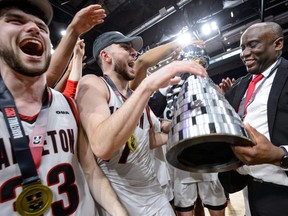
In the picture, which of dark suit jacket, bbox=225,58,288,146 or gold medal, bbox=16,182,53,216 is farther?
dark suit jacket, bbox=225,58,288,146

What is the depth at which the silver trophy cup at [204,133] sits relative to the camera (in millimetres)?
810

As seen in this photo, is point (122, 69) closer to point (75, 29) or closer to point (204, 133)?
point (75, 29)

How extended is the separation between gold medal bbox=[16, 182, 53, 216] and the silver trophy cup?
51 cm

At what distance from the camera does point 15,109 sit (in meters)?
0.95

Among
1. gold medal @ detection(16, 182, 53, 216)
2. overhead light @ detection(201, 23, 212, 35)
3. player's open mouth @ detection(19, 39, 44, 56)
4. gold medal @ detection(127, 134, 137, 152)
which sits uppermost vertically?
player's open mouth @ detection(19, 39, 44, 56)

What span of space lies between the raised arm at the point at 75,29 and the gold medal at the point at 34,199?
0.81 metres

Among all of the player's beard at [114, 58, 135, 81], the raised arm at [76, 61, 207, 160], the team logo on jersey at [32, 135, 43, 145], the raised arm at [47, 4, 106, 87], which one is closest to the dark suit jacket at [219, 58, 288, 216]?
the raised arm at [76, 61, 207, 160]

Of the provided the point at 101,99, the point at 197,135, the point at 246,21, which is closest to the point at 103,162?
the point at 101,99

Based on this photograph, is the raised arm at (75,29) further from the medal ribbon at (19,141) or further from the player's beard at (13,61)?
the medal ribbon at (19,141)

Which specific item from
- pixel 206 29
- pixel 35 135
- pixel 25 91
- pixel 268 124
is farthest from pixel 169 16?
pixel 35 135

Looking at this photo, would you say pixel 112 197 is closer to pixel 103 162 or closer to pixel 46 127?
pixel 103 162

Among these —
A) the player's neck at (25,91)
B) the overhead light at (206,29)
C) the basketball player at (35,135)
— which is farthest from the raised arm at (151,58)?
the overhead light at (206,29)

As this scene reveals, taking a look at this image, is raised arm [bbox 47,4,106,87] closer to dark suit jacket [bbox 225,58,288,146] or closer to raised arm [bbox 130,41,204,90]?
raised arm [bbox 130,41,204,90]

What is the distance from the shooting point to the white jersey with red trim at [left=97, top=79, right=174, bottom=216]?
1431 mm
